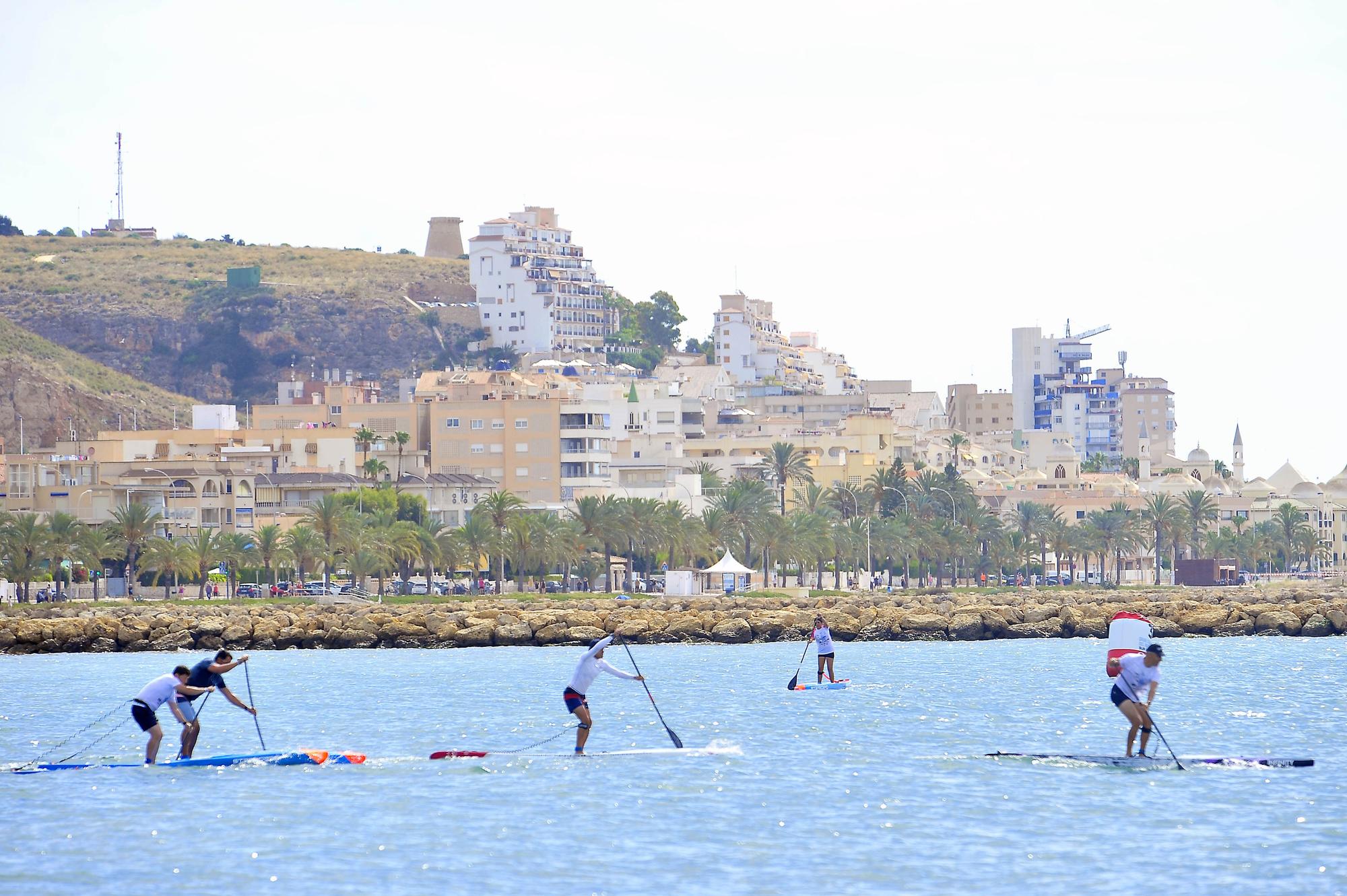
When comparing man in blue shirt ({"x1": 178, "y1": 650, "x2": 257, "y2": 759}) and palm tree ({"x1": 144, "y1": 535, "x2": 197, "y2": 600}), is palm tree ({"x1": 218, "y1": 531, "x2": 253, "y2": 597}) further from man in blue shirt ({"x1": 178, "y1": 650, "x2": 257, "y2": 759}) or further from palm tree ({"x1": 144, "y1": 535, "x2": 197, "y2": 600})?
man in blue shirt ({"x1": 178, "y1": 650, "x2": 257, "y2": 759})

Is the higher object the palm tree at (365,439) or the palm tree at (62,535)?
the palm tree at (365,439)

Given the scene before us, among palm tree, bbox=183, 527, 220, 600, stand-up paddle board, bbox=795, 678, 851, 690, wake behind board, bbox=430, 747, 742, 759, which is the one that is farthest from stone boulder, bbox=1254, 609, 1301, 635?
wake behind board, bbox=430, 747, 742, 759

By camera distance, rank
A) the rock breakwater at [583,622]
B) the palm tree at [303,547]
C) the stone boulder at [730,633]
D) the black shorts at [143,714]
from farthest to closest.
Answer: the palm tree at [303,547] → the stone boulder at [730,633] → the rock breakwater at [583,622] → the black shorts at [143,714]

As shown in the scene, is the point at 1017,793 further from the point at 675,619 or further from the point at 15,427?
the point at 15,427

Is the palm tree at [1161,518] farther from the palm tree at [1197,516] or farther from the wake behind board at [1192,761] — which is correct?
the wake behind board at [1192,761]

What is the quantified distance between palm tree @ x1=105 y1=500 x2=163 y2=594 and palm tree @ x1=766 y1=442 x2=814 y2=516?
4667cm

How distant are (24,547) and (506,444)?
51.6m

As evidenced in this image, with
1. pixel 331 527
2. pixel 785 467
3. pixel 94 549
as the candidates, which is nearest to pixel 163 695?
pixel 94 549

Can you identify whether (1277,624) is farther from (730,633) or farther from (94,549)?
(94,549)

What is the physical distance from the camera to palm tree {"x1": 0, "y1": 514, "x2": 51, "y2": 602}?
86.4 m

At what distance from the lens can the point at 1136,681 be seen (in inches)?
1046

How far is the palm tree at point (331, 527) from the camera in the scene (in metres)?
94.6

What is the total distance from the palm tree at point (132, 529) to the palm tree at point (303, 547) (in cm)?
620

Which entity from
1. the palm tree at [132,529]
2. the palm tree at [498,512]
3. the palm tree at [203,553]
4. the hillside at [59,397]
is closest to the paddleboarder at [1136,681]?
the palm tree at [132,529]
